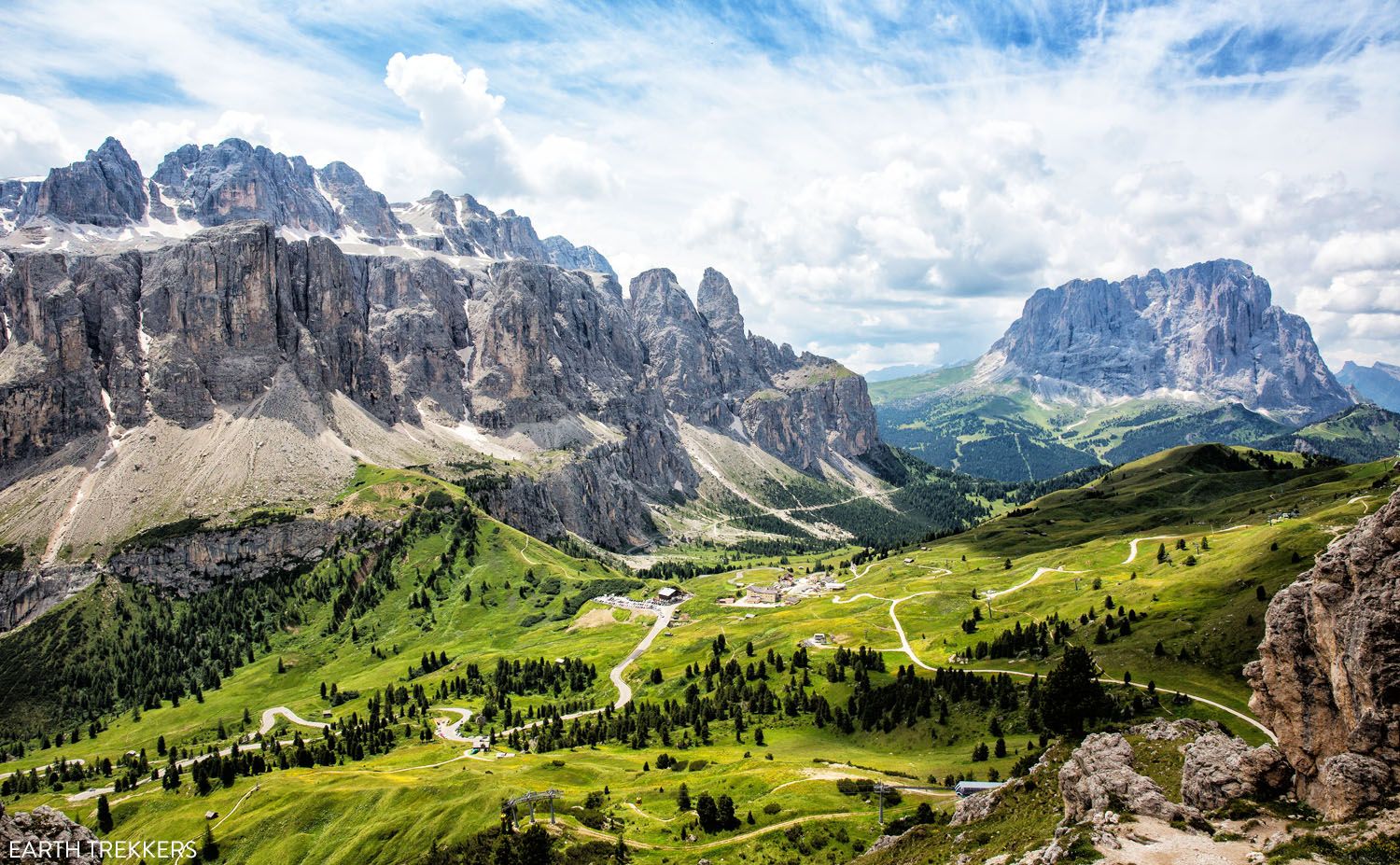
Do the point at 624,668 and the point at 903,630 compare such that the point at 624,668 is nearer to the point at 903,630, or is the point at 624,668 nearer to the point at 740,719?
the point at 740,719

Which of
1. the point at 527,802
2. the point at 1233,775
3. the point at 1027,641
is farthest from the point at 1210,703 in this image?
the point at 527,802

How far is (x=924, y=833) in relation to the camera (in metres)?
57.4

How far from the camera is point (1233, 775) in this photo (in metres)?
39.0

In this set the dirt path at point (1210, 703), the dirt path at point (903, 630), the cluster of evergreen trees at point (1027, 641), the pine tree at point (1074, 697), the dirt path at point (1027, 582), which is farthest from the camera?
the dirt path at point (1027, 582)

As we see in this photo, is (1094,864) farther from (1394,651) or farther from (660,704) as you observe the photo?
(660,704)

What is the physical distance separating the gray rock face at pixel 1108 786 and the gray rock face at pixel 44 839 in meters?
66.8

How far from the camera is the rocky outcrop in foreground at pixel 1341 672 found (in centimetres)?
3262

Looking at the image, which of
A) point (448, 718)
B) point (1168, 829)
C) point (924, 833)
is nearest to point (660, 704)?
point (448, 718)

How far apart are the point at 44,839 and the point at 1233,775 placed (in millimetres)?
74934

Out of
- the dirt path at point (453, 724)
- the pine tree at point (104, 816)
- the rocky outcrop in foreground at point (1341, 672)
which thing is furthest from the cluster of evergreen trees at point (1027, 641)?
the pine tree at point (104, 816)

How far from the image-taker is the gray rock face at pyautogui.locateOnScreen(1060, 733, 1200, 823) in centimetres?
4000

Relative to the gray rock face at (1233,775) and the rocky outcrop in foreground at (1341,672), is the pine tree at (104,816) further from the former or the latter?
the rocky outcrop in foreground at (1341,672)

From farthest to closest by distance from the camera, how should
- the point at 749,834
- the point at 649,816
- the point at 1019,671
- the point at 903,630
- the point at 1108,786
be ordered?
the point at 903,630, the point at 1019,671, the point at 649,816, the point at 749,834, the point at 1108,786

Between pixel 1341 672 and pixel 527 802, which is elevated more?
pixel 1341 672
